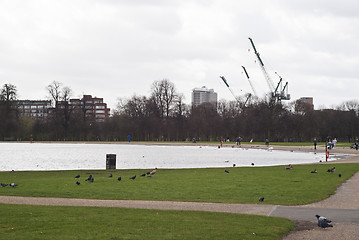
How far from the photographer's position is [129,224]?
13156 millimetres

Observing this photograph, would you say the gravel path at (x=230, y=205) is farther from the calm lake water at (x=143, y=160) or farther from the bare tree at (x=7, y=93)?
the bare tree at (x=7, y=93)

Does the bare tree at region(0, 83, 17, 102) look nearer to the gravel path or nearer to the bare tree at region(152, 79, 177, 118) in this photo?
the bare tree at region(152, 79, 177, 118)

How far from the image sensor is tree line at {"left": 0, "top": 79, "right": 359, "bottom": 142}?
129 meters

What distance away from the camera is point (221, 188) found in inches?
901

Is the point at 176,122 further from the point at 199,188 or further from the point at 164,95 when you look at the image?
the point at 199,188

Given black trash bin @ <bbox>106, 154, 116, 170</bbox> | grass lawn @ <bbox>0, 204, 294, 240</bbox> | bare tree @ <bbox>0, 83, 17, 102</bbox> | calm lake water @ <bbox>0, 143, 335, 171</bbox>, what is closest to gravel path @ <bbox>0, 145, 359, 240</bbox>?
grass lawn @ <bbox>0, 204, 294, 240</bbox>

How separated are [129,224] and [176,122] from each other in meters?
124

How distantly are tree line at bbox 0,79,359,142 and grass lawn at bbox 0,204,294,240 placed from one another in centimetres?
11439

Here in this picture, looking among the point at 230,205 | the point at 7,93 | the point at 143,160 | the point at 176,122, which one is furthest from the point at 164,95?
the point at 230,205

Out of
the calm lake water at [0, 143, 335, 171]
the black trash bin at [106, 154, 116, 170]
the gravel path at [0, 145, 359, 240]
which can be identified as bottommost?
the gravel path at [0, 145, 359, 240]

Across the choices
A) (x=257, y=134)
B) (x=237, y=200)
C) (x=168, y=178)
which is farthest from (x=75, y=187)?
(x=257, y=134)

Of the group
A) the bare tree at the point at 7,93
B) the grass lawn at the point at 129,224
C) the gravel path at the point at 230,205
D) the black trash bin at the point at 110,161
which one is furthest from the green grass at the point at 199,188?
the bare tree at the point at 7,93

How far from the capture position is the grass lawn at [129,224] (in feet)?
38.7

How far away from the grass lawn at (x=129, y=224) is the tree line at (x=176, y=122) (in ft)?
375
